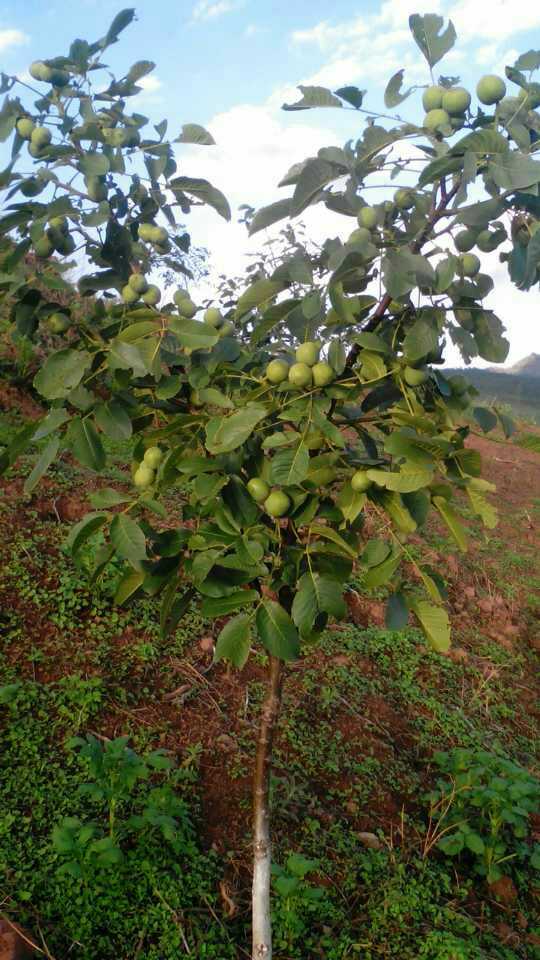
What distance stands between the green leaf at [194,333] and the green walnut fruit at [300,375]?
15 centimetres

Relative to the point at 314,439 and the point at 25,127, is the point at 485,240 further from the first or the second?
the point at 25,127

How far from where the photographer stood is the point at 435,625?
141 centimetres

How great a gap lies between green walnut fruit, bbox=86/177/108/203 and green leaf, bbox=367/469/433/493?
2.62 ft

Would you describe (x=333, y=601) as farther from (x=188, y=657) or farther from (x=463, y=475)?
(x=188, y=657)

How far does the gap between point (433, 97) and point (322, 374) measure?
50cm

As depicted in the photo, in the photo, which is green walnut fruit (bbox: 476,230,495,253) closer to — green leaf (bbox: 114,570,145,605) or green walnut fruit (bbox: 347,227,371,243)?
green walnut fruit (bbox: 347,227,371,243)

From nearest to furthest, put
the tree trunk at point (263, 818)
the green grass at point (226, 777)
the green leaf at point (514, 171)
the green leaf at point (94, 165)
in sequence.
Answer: the green leaf at point (514, 171) → the green leaf at point (94, 165) → the tree trunk at point (263, 818) → the green grass at point (226, 777)

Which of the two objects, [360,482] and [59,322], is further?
[59,322]

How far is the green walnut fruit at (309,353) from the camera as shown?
4.27ft

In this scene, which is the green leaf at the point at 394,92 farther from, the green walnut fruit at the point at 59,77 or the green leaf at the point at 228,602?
the green leaf at the point at 228,602

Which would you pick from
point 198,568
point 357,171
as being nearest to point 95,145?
point 357,171

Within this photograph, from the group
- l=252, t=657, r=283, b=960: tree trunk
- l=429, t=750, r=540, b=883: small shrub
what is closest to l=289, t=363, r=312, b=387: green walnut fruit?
l=252, t=657, r=283, b=960: tree trunk

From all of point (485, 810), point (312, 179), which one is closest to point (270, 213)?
point (312, 179)

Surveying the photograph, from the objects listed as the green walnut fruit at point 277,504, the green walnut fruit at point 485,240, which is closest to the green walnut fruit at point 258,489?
the green walnut fruit at point 277,504
